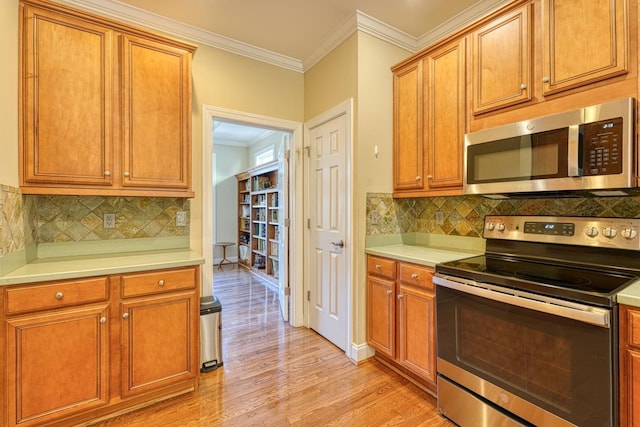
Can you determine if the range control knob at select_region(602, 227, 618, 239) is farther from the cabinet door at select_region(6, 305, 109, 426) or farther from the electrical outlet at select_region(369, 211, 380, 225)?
the cabinet door at select_region(6, 305, 109, 426)

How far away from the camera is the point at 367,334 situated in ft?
8.10

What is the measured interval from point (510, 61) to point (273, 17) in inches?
68.4

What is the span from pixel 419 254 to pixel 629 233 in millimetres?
1081

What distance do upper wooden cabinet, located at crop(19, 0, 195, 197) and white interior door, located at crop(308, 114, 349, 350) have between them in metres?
1.18

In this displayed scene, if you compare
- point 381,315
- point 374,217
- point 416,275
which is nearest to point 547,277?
point 416,275

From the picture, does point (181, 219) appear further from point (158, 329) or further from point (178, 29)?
point (178, 29)

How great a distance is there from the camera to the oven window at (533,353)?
1207mm

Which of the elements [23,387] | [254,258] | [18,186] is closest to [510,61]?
[18,186]

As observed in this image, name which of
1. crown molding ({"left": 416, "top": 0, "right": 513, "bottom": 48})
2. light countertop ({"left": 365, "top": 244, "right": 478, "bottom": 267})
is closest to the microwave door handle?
light countertop ({"left": 365, "top": 244, "right": 478, "bottom": 267})

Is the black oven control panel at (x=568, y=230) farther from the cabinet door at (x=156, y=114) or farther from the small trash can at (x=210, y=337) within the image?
the cabinet door at (x=156, y=114)

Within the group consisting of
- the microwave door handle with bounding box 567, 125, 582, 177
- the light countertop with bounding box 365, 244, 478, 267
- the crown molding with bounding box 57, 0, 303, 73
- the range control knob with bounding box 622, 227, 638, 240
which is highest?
the crown molding with bounding box 57, 0, 303, 73

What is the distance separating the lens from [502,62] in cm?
188

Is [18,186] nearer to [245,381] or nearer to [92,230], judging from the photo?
[92,230]

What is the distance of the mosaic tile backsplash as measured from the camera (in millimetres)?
1732
